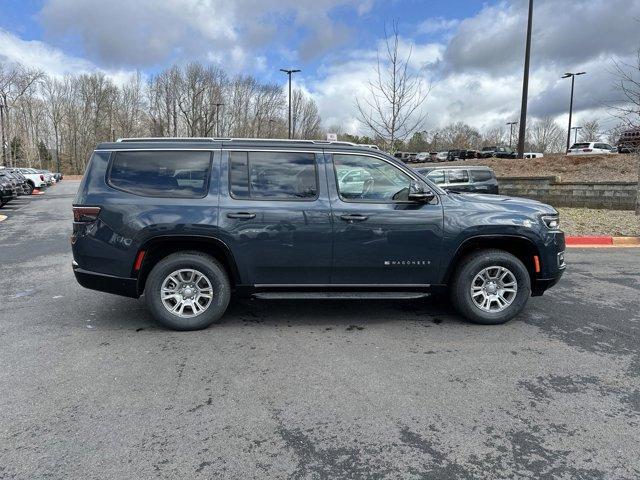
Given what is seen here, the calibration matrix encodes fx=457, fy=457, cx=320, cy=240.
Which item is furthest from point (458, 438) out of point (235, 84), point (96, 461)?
point (235, 84)

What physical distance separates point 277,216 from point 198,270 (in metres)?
0.98

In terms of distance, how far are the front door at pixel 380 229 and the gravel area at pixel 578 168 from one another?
1573 cm

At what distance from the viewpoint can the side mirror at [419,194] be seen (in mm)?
4680

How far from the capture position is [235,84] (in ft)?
220

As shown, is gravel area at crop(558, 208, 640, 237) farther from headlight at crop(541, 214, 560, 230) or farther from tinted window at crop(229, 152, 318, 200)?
tinted window at crop(229, 152, 318, 200)

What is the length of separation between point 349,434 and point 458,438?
0.69 meters

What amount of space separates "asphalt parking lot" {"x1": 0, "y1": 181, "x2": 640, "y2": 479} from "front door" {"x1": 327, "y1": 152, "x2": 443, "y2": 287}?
0.62 meters

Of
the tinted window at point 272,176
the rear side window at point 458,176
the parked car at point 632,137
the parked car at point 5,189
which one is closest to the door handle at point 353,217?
the tinted window at point 272,176

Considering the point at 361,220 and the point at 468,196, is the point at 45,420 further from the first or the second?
the point at 468,196

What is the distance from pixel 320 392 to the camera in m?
3.48

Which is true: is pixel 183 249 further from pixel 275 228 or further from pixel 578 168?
pixel 578 168

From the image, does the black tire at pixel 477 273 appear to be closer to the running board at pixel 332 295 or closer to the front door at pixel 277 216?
the running board at pixel 332 295

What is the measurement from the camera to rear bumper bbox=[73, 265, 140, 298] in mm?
4645

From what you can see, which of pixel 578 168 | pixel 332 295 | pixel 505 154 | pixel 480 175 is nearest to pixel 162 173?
pixel 332 295
